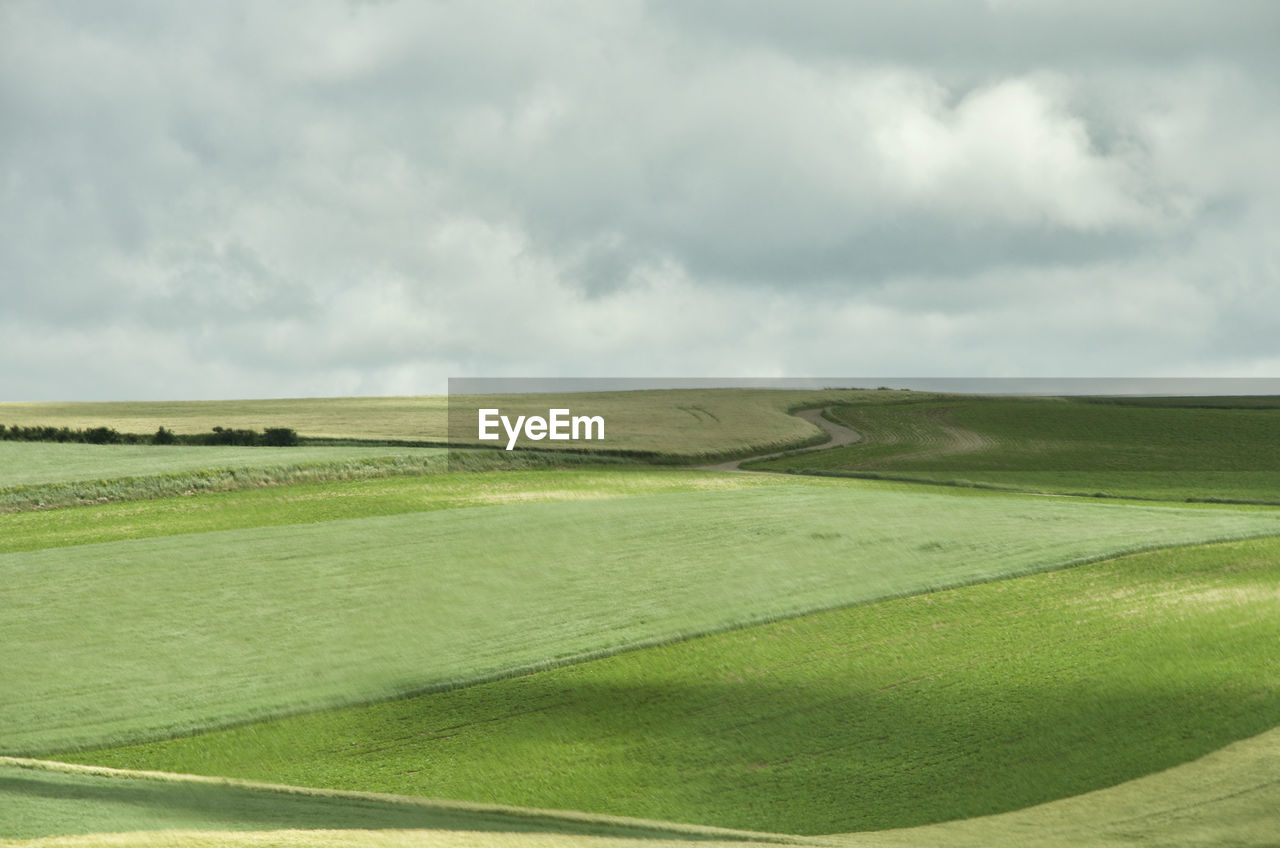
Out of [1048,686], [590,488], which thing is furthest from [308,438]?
[1048,686]

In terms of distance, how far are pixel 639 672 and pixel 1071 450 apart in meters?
Answer: 53.8

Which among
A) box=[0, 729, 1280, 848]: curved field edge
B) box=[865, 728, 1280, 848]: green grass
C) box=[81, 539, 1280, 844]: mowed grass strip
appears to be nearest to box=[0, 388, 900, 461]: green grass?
box=[81, 539, 1280, 844]: mowed grass strip

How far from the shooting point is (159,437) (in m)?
60.4

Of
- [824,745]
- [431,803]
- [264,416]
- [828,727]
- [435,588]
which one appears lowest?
[431,803]

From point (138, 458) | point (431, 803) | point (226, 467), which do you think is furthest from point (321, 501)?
point (431, 803)

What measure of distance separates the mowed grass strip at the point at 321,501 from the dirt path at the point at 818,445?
7553mm

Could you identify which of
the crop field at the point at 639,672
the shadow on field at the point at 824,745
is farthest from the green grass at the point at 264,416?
the shadow on field at the point at 824,745

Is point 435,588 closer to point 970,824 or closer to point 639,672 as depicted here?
point 639,672

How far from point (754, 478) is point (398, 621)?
2951cm

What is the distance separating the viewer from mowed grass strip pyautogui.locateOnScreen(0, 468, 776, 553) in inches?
1374

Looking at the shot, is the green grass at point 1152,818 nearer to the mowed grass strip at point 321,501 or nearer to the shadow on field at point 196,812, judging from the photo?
the shadow on field at point 196,812

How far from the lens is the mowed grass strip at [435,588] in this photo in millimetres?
20234

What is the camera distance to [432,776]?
55.5ft

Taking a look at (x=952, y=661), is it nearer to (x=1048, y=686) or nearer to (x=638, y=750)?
(x=1048, y=686)
